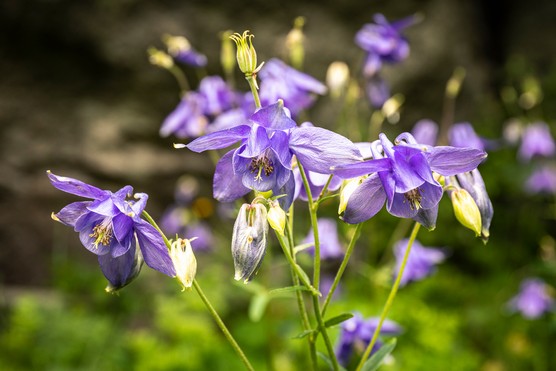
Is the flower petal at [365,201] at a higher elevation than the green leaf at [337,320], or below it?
higher

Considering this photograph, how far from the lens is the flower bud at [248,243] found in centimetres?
118

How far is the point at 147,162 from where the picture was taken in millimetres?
4277

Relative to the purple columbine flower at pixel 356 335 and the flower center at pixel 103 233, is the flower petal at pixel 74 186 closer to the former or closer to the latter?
the flower center at pixel 103 233

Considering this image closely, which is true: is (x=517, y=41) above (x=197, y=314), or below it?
above

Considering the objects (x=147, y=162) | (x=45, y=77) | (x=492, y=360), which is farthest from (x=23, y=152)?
(x=492, y=360)

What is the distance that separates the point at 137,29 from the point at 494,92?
9.89 feet

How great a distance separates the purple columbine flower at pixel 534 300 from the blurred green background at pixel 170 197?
206mm

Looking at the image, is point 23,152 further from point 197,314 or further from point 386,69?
point 386,69

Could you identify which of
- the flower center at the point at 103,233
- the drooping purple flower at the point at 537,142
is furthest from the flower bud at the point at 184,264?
the drooping purple flower at the point at 537,142

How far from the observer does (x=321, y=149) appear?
3.88ft

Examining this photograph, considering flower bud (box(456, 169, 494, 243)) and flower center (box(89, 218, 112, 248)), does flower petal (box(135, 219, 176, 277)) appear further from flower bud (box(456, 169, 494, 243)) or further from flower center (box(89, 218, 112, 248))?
flower bud (box(456, 169, 494, 243))

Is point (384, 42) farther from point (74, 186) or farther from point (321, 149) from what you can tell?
point (74, 186)

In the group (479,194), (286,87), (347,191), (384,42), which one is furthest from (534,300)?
(347,191)

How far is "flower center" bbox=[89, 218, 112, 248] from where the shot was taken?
1220 millimetres
